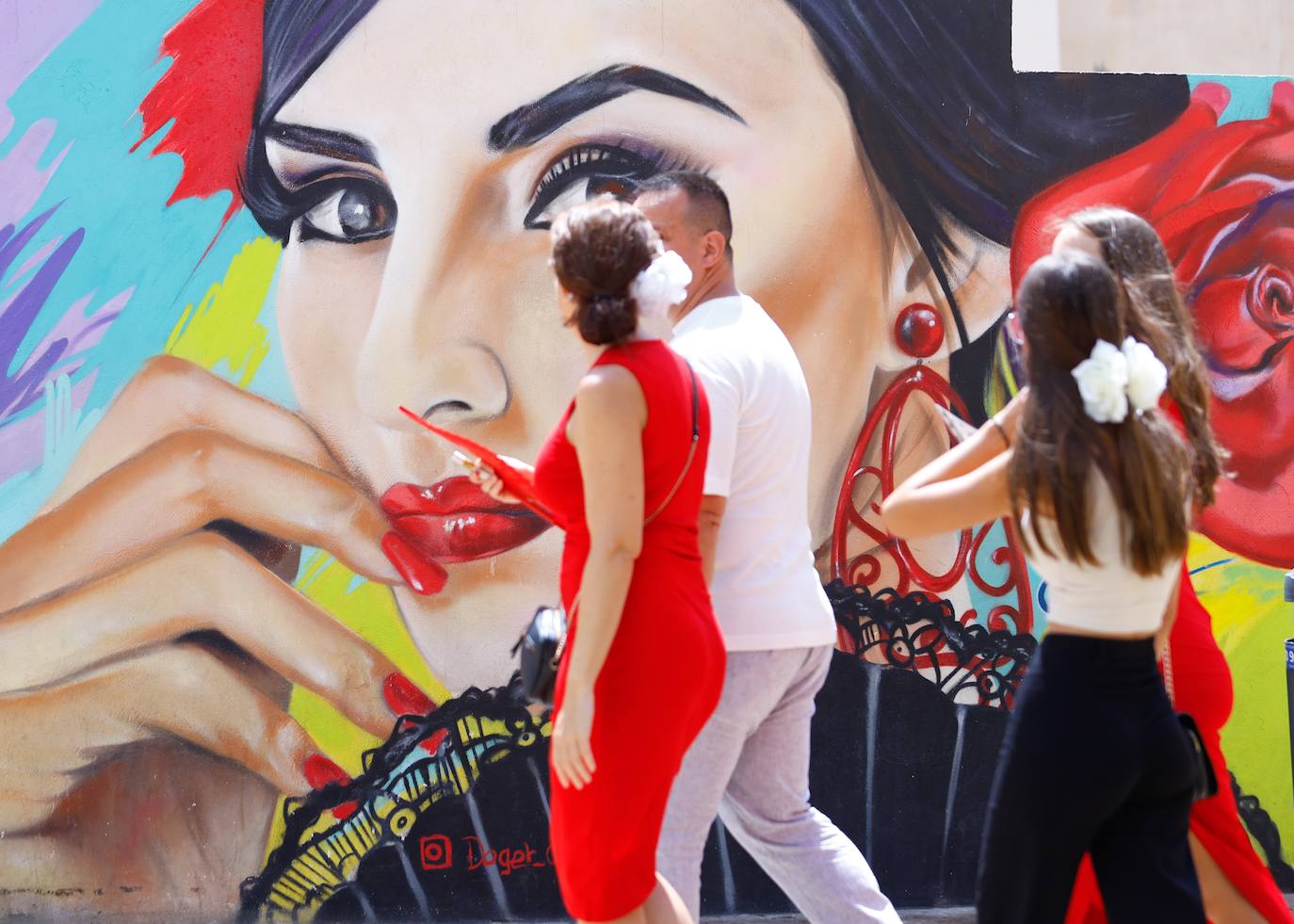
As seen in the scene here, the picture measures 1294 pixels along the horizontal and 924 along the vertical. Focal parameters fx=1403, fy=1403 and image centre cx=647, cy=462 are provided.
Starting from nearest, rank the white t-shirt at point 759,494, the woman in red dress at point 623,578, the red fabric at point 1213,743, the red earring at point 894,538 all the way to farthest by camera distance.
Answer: the woman in red dress at point 623,578
the red fabric at point 1213,743
the white t-shirt at point 759,494
the red earring at point 894,538

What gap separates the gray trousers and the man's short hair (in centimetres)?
103

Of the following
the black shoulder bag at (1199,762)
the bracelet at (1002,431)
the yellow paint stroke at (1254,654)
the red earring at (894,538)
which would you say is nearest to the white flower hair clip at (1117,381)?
the bracelet at (1002,431)

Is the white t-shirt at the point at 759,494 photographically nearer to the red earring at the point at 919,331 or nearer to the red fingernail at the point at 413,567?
the red earring at the point at 919,331

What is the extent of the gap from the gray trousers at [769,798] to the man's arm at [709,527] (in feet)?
0.84

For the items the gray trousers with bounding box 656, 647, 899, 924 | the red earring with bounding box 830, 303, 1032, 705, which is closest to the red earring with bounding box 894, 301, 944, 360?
the red earring with bounding box 830, 303, 1032, 705

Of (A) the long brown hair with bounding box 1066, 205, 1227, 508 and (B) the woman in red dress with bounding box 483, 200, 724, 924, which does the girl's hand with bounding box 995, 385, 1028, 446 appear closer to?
(A) the long brown hair with bounding box 1066, 205, 1227, 508

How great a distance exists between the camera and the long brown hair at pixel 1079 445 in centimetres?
246

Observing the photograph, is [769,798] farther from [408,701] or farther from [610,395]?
[408,701]

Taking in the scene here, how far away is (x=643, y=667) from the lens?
2684 mm

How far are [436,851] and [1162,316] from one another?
2973 millimetres

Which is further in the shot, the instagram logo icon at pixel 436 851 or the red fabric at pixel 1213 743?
the instagram logo icon at pixel 436 851

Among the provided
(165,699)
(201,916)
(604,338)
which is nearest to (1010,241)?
(604,338)

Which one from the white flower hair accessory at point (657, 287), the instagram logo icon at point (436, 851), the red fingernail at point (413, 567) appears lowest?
the instagram logo icon at point (436, 851)

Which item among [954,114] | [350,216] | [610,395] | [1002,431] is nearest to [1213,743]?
[1002,431]
